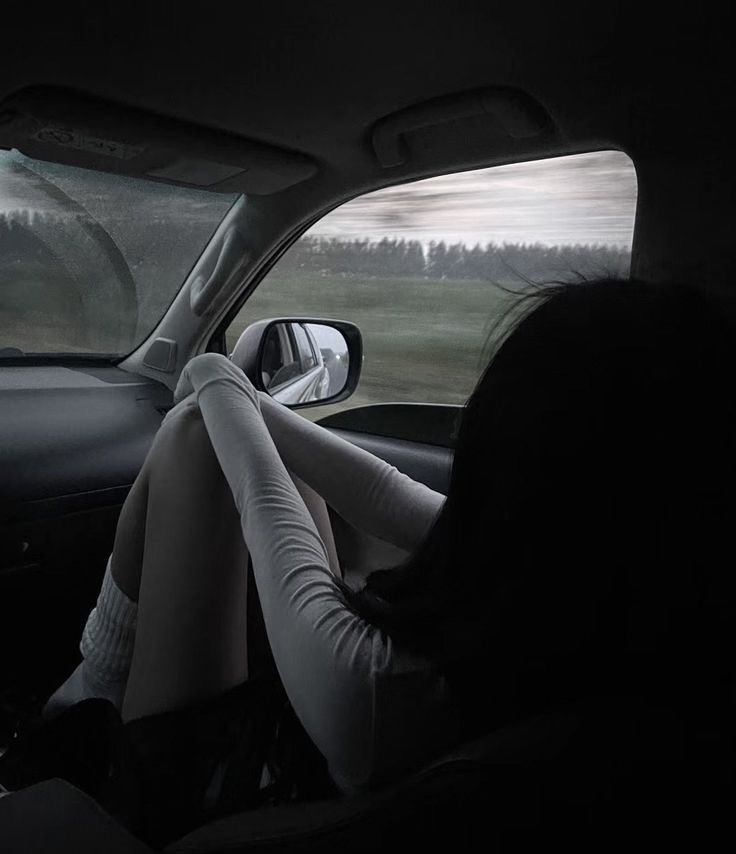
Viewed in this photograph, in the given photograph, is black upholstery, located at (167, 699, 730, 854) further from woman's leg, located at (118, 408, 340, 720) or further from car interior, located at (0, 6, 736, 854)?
woman's leg, located at (118, 408, 340, 720)

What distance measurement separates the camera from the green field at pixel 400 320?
2.19m

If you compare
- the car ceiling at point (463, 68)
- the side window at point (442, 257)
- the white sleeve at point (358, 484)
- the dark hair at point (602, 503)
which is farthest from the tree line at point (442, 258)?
the dark hair at point (602, 503)

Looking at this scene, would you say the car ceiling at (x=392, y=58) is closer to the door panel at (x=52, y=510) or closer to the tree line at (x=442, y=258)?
the tree line at (x=442, y=258)

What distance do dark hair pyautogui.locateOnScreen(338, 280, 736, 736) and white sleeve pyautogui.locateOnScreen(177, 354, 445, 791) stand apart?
0.19ft

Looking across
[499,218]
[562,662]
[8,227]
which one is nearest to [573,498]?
[562,662]

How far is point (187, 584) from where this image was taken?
1452mm

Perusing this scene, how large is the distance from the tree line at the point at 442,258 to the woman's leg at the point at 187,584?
881 mm

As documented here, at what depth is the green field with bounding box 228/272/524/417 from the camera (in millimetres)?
2186

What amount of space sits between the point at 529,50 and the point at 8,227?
5.58 ft

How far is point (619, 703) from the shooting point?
2.06 feet

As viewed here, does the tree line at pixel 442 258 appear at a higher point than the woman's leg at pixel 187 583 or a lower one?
higher

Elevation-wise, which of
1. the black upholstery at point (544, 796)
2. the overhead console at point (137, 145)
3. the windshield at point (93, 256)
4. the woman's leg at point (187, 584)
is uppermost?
the overhead console at point (137, 145)

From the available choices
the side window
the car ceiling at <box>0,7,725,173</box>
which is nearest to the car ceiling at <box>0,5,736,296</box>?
the car ceiling at <box>0,7,725,173</box>

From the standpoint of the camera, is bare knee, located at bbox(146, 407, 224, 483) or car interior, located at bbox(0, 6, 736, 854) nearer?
car interior, located at bbox(0, 6, 736, 854)
